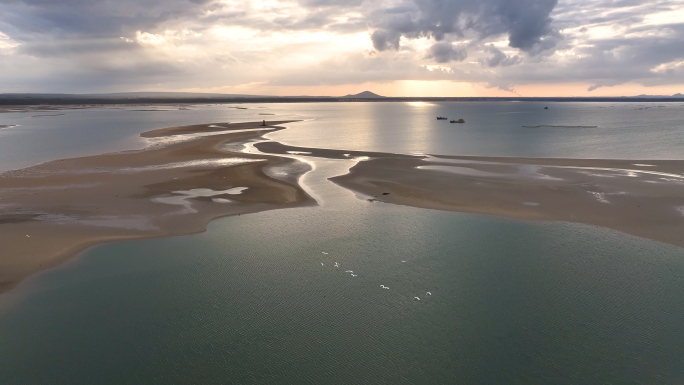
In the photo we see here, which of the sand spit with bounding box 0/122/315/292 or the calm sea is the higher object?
the sand spit with bounding box 0/122/315/292

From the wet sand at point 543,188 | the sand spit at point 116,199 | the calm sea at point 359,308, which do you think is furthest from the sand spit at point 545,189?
the sand spit at point 116,199

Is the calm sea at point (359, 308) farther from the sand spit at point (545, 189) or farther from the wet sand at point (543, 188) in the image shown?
the wet sand at point (543, 188)

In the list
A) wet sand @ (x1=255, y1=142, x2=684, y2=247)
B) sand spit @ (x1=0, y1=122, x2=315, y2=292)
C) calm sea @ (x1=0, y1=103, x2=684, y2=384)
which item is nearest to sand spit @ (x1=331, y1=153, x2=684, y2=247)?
wet sand @ (x1=255, y1=142, x2=684, y2=247)

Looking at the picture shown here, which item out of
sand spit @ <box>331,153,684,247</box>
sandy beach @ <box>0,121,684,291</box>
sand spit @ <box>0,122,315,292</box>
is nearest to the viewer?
sand spit @ <box>0,122,315,292</box>

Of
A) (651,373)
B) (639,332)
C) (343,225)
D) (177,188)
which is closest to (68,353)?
(343,225)

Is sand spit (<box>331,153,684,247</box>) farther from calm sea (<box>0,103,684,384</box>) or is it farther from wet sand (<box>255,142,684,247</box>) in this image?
calm sea (<box>0,103,684,384</box>)

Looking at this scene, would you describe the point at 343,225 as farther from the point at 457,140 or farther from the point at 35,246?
the point at 457,140
